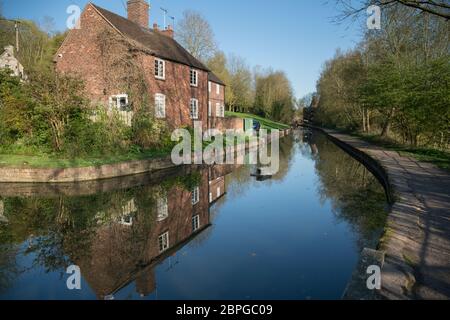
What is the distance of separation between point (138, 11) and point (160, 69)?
22.9 ft

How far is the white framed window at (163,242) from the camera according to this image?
667 centimetres

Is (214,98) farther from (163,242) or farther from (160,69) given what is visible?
(163,242)

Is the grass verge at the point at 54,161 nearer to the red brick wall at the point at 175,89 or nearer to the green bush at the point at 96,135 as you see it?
the green bush at the point at 96,135

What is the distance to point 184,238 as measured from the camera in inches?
291

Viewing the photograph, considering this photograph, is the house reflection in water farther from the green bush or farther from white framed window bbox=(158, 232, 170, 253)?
the green bush

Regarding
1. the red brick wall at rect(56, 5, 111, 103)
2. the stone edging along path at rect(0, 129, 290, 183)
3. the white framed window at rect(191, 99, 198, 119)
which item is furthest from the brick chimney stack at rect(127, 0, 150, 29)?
the stone edging along path at rect(0, 129, 290, 183)

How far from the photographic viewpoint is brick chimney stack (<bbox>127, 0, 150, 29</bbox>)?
2592cm

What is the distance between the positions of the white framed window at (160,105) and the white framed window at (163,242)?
1569cm

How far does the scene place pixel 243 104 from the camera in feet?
226

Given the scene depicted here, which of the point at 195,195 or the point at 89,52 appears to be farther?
the point at 89,52

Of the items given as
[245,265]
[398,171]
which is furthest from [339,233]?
[398,171]

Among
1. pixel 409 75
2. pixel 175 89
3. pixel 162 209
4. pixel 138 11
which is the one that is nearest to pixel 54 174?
pixel 162 209

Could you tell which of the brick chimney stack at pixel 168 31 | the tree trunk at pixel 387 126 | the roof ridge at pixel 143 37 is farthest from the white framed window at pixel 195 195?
the brick chimney stack at pixel 168 31
